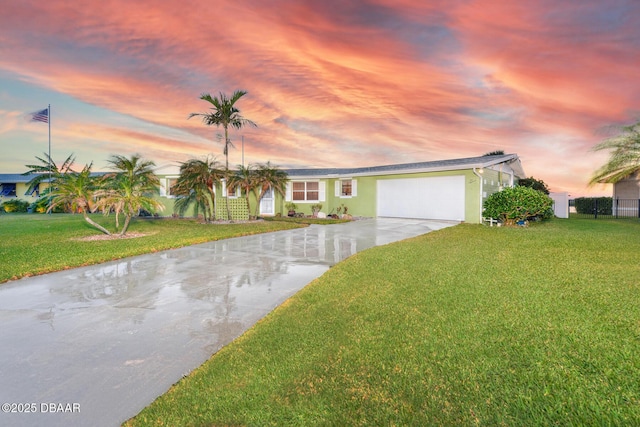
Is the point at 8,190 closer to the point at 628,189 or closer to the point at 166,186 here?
the point at 166,186

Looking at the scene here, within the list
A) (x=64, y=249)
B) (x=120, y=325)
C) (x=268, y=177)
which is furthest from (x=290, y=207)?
(x=120, y=325)

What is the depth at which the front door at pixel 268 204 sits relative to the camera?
19.7 metres

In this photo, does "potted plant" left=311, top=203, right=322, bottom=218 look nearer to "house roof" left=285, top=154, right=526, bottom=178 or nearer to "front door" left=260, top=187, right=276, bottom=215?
"house roof" left=285, top=154, right=526, bottom=178

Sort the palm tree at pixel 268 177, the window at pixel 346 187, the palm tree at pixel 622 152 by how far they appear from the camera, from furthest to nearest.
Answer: the window at pixel 346 187 → the palm tree at pixel 268 177 → the palm tree at pixel 622 152

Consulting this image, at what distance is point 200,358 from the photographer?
9.16 feet

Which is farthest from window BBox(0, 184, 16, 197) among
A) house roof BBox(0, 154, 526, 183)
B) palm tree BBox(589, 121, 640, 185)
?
palm tree BBox(589, 121, 640, 185)

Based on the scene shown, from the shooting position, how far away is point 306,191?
19.5 meters

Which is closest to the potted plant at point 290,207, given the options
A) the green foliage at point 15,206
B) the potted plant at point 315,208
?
the potted plant at point 315,208

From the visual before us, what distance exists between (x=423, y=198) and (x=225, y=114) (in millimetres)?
10948

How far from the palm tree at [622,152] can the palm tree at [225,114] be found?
18.9 meters

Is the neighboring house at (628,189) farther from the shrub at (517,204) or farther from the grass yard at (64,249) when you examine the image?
the grass yard at (64,249)

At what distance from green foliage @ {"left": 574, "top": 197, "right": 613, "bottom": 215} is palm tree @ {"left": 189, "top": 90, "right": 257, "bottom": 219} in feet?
76.1

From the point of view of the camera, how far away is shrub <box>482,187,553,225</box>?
1269cm

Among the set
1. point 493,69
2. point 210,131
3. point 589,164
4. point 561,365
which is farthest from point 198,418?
point 589,164
